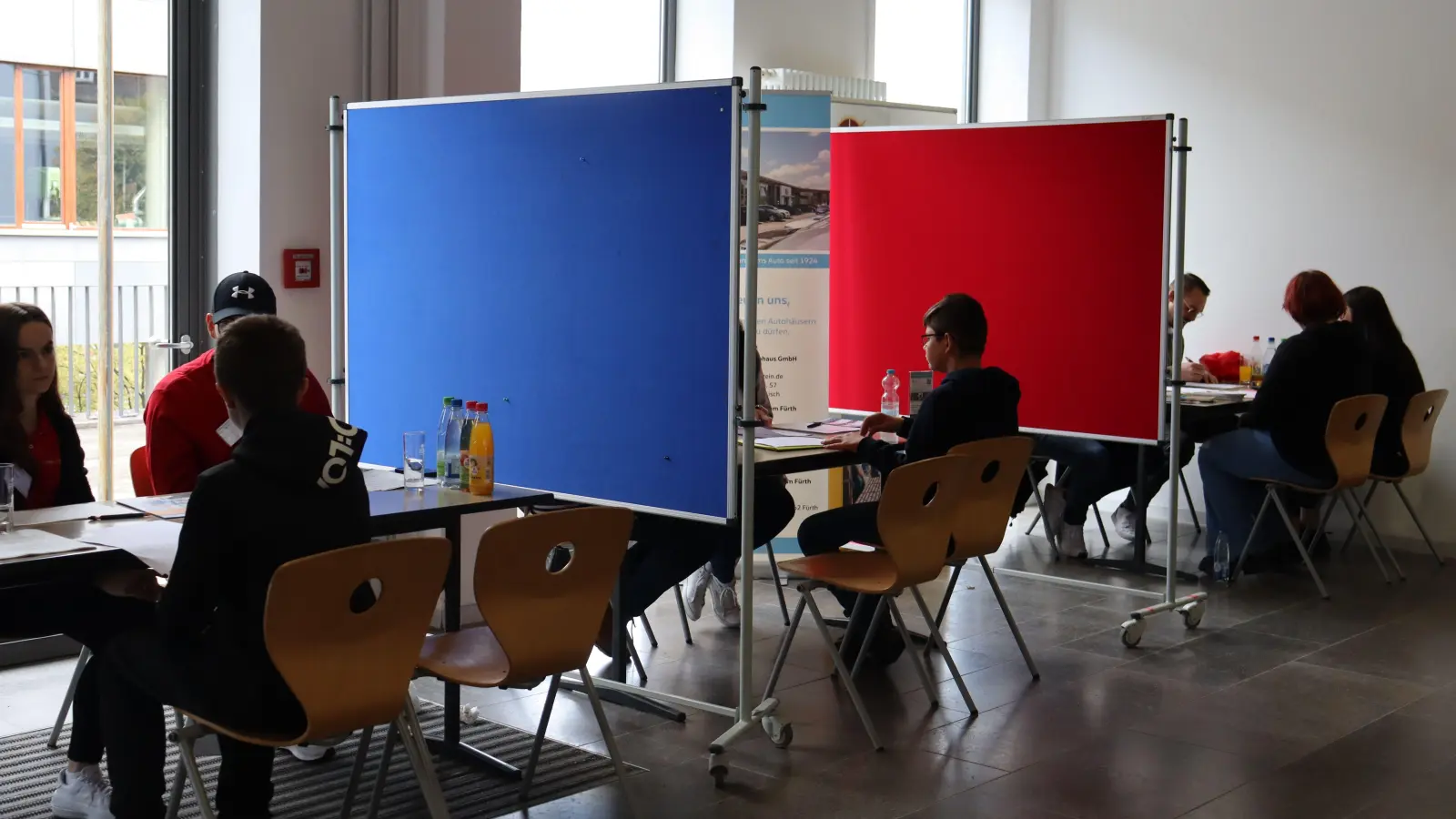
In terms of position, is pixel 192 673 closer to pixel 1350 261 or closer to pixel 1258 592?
pixel 1258 592

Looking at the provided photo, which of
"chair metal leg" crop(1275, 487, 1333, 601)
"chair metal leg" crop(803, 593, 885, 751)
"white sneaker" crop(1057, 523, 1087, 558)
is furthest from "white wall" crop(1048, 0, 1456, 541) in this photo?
"chair metal leg" crop(803, 593, 885, 751)

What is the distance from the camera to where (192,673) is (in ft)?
9.54

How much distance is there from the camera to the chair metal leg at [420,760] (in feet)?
9.84

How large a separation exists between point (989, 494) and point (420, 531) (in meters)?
1.88

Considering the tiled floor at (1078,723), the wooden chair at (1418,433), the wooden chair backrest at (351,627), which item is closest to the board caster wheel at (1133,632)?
the tiled floor at (1078,723)

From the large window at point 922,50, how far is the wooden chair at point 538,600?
553 centimetres

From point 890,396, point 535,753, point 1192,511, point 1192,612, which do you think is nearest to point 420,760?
point 535,753

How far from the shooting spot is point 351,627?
284 centimetres

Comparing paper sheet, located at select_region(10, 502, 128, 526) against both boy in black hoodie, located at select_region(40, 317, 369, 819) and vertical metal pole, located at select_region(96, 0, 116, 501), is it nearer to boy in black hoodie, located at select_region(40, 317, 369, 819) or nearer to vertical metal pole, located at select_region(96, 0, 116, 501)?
boy in black hoodie, located at select_region(40, 317, 369, 819)

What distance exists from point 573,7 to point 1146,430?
11.1ft

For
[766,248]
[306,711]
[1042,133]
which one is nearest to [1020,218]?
[1042,133]

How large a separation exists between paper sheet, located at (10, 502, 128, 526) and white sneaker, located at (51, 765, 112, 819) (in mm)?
652

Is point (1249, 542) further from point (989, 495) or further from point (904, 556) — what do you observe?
point (904, 556)

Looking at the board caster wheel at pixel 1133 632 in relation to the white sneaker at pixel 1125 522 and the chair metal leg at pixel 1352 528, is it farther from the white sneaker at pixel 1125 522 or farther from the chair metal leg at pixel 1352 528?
the white sneaker at pixel 1125 522
